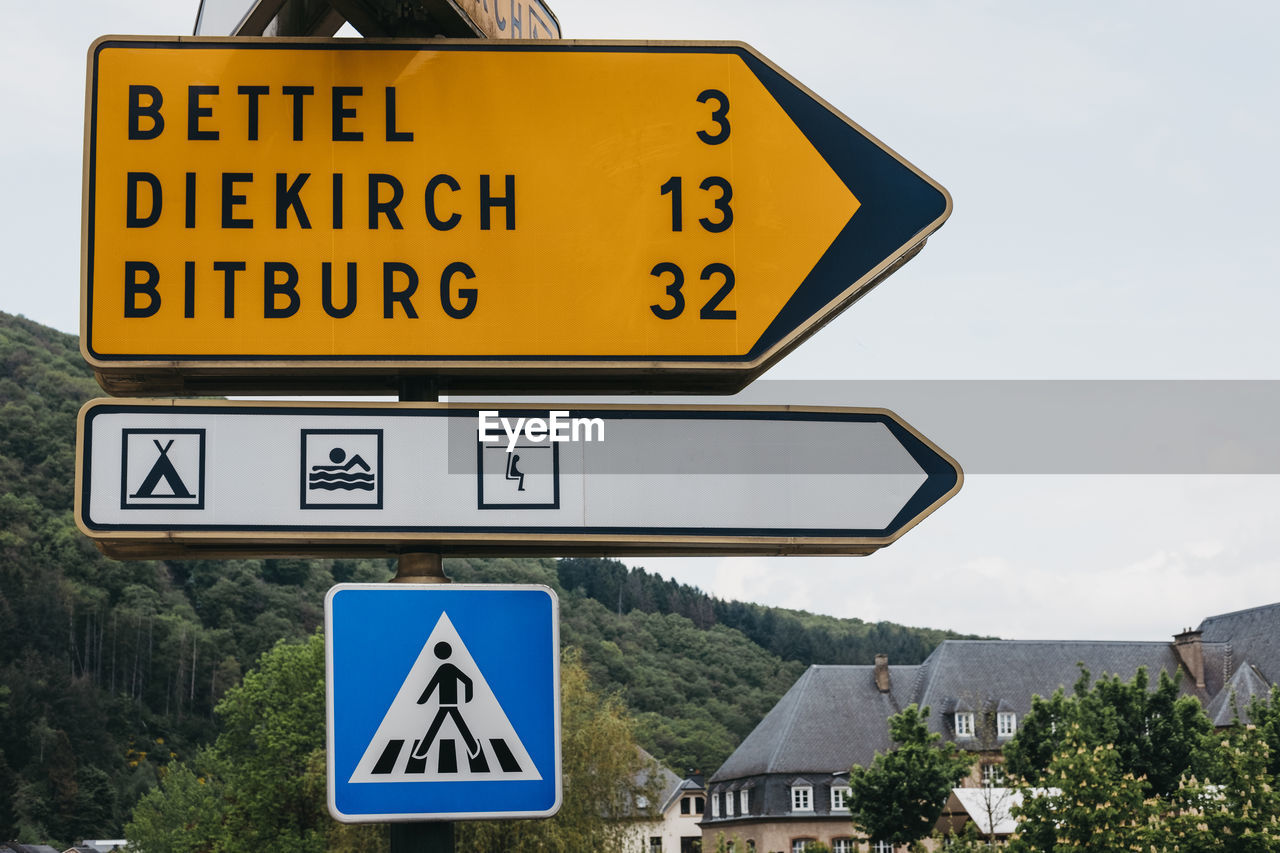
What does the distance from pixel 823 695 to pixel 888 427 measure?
84.4 m

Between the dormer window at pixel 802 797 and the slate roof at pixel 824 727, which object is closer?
the dormer window at pixel 802 797

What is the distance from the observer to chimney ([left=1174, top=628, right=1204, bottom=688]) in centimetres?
8800

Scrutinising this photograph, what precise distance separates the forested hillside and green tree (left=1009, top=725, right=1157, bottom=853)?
63066mm

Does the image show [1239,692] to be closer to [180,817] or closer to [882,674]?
[882,674]

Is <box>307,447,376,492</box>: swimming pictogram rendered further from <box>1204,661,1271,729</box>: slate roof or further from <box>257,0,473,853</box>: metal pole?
<box>1204,661,1271,729</box>: slate roof

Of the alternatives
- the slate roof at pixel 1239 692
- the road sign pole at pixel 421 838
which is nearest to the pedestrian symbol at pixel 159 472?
the road sign pole at pixel 421 838

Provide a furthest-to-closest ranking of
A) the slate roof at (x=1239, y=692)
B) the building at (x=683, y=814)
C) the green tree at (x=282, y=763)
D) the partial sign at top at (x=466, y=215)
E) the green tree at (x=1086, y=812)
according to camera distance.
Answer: the building at (x=683, y=814)
the slate roof at (x=1239, y=692)
the green tree at (x=282, y=763)
the green tree at (x=1086, y=812)
the partial sign at top at (x=466, y=215)

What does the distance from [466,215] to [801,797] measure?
81.5 m

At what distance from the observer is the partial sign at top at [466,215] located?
11.5ft

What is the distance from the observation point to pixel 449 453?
3.36 meters

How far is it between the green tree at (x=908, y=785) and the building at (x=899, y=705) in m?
26.4

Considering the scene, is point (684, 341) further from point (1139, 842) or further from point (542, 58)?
point (1139, 842)

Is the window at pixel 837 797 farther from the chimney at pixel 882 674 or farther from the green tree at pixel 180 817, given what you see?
the green tree at pixel 180 817

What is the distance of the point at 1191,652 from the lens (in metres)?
88.3
